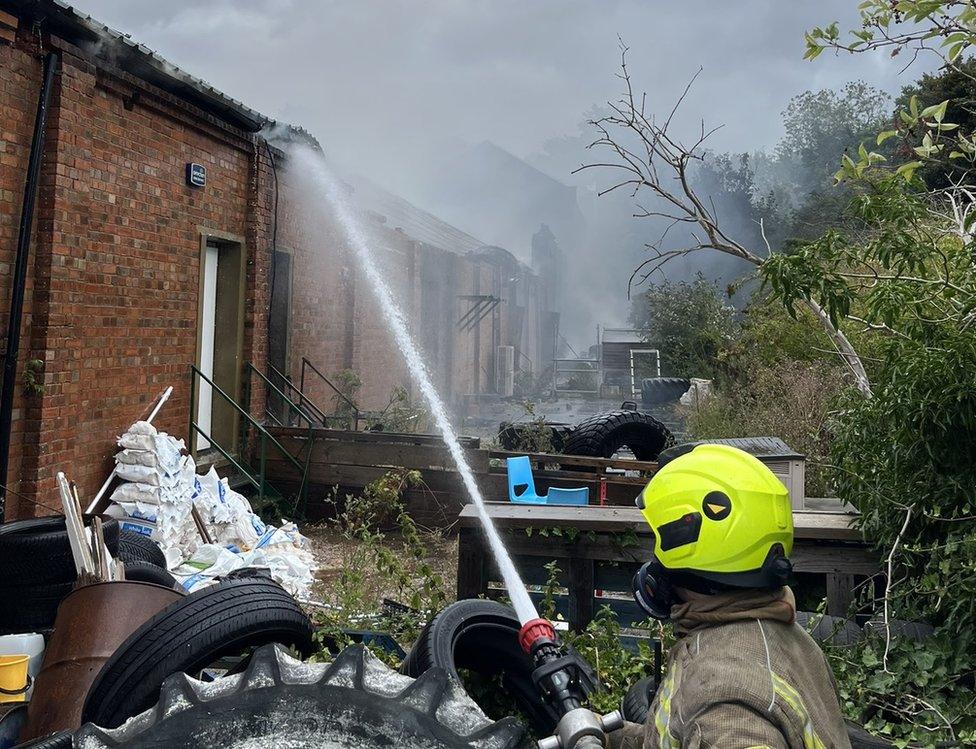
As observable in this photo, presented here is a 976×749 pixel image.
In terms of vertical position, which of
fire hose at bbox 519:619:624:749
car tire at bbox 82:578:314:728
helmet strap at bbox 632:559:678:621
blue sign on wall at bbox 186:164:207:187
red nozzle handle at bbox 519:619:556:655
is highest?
blue sign on wall at bbox 186:164:207:187

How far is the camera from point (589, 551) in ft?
14.7

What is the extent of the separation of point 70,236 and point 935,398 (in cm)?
635

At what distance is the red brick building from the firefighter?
5862 mm

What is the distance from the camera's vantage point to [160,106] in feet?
25.5

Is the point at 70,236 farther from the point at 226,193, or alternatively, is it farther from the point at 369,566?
the point at 369,566

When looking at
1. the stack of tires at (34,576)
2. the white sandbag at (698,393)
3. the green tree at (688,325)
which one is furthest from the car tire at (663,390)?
the stack of tires at (34,576)

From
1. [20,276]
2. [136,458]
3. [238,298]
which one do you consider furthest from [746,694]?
[238,298]

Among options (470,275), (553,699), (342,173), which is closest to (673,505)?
(553,699)

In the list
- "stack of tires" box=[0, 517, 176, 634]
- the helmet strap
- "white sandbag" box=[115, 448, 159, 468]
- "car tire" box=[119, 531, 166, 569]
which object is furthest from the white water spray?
"white sandbag" box=[115, 448, 159, 468]

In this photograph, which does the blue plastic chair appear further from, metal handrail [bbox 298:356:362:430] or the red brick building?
metal handrail [bbox 298:356:362:430]

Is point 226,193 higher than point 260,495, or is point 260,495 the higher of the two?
point 226,193

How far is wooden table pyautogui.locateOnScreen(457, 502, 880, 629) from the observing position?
434 centimetres

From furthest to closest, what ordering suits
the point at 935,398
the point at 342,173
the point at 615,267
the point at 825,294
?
the point at 615,267, the point at 342,173, the point at 825,294, the point at 935,398

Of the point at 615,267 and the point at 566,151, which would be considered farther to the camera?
the point at 566,151
